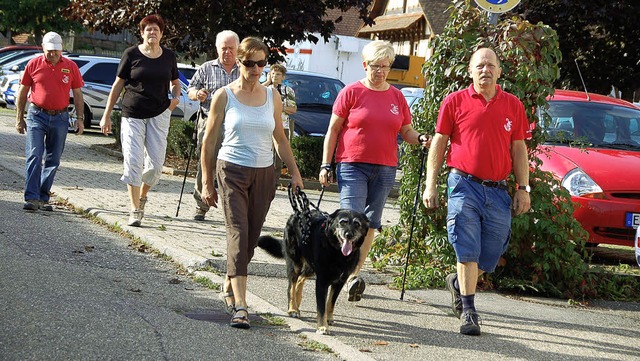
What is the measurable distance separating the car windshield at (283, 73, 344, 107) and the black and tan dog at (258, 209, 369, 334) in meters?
11.7

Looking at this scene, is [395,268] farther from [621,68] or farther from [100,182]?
[621,68]

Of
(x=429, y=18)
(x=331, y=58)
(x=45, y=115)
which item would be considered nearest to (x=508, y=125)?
(x=45, y=115)

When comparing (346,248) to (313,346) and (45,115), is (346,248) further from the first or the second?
(45,115)

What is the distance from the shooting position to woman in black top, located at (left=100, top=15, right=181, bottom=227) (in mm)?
11094

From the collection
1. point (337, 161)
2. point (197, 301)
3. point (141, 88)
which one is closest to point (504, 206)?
point (337, 161)

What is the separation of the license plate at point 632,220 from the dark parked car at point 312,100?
8053 millimetres

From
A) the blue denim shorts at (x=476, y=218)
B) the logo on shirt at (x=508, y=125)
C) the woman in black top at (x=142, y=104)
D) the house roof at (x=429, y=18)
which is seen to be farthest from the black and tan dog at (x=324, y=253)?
the house roof at (x=429, y=18)

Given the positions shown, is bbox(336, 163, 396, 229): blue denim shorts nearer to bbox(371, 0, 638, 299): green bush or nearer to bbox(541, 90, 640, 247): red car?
bbox(371, 0, 638, 299): green bush

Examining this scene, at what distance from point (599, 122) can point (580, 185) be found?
179 centimetres

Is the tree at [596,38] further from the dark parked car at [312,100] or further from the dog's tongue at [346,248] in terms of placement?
the dog's tongue at [346,248]

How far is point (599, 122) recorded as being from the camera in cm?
1241

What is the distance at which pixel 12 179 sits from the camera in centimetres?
1478

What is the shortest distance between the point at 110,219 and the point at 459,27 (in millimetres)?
4297

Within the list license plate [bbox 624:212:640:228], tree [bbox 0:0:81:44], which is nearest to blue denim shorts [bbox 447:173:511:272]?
license plate [bbox 624:212:640:228]
